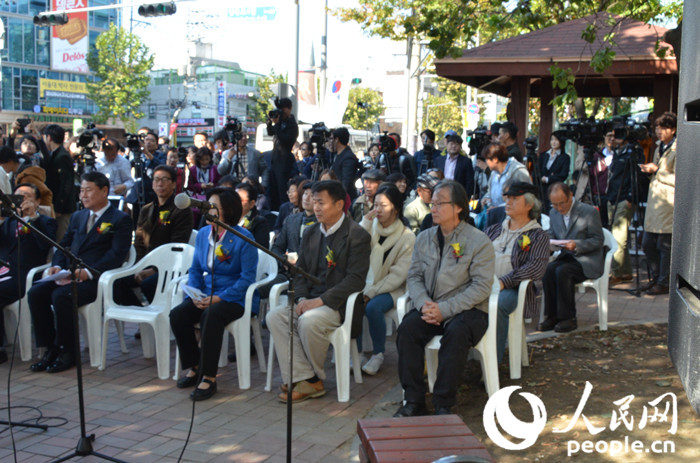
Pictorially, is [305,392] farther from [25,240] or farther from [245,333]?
[25,240]

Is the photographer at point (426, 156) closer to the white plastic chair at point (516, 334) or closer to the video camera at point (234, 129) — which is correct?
the video camera at point (234, 129)

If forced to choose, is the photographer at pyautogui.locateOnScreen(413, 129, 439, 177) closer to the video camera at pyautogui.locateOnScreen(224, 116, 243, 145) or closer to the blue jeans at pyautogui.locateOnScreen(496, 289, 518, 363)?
the video camera at pyautogui.locateOnScreen(224, 116, 243, 145)

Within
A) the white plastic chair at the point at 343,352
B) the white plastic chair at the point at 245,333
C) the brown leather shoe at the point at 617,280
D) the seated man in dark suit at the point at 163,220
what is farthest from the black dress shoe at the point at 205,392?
the brown leather shoe at the point at 617,280

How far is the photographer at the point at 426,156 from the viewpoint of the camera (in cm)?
999

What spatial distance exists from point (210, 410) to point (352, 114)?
58033mm

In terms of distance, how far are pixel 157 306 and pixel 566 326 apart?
3.58m

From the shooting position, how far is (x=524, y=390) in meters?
4.88

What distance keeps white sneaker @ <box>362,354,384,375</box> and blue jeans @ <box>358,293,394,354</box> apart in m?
0.05

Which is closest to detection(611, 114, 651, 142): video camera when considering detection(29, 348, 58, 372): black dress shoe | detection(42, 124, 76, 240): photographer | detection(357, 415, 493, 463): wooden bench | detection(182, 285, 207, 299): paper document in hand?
detection(182, 285, 207, 299): paper document in hand

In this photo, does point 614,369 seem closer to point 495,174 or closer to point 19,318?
point 495,174

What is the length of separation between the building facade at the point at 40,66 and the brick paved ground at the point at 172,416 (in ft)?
145

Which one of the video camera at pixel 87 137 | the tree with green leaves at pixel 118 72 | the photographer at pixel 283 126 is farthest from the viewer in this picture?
the tree with green leaves at pixel 118 72

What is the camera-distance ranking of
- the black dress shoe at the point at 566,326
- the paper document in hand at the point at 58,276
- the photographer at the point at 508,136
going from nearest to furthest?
1. the paper document in hand at the point at 58,276
2. the black dress shoe at the point at 566,326
3. the photographer at the point at 508,136

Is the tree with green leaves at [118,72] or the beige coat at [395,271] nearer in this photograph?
the beige coat at [395,271]
